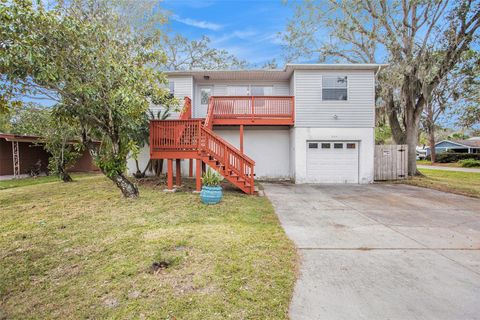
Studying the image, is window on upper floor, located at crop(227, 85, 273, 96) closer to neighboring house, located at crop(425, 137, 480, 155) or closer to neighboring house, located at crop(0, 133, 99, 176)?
neighboring house, located at crop(0, 133, 99, 176)

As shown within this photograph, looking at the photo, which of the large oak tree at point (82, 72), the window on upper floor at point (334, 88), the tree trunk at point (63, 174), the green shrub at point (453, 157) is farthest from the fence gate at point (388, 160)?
the green shrub at point (453, 157)

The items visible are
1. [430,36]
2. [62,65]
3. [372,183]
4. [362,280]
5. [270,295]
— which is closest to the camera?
[270,295]

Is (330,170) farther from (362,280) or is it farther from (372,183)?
(362,280)

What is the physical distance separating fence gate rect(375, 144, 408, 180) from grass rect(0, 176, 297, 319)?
855 cm

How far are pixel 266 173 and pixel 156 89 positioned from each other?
7198 mm

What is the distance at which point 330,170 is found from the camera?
11.3m

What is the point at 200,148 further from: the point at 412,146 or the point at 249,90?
the point at 412,146

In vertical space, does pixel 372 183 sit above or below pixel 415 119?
below

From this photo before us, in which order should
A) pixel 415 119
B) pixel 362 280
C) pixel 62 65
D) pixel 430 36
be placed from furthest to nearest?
pixel 415 119 → pixel 430 36 → pixel 62 65 → pixel 362 280

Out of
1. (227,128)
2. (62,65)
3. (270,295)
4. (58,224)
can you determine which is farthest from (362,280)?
(227,128)

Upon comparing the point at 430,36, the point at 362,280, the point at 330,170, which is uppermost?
the point at 430,36

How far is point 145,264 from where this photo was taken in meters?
3.20

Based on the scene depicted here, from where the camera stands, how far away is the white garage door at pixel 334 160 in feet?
37.0

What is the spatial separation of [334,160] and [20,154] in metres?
17.8
